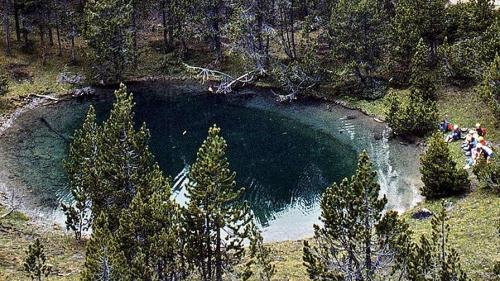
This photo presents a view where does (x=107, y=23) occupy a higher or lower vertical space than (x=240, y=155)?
higher

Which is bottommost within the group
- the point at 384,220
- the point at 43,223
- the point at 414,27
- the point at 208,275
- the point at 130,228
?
the point at 43,223

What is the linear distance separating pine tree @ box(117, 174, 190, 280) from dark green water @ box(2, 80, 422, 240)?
11.9 meters

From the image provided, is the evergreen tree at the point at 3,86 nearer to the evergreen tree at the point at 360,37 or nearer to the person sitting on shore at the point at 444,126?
the evergreen tree at the point at 360,37

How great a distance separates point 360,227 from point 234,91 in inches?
1660

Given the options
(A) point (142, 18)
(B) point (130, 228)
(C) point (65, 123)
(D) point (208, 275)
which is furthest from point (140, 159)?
(A) point (142, 18)

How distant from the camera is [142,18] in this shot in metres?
73.3

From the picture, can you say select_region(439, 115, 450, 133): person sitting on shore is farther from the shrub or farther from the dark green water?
the dark green water

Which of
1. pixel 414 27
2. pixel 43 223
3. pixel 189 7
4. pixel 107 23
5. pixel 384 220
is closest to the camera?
pixel 384 220

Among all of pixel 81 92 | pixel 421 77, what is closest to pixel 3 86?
pixel 81 92

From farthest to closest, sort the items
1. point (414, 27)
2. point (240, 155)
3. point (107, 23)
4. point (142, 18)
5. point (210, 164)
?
1. point (142, 18)
2. point (107, 23)
3. point (414, 27)
4. point (240, 155)
5. point (210, 164)

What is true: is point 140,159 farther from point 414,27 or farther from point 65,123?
point 414,27

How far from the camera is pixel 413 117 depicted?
159 ft

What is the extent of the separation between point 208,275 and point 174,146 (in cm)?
2527

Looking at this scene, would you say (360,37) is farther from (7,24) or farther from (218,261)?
(7,24)
